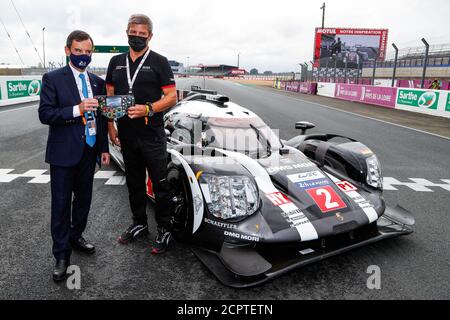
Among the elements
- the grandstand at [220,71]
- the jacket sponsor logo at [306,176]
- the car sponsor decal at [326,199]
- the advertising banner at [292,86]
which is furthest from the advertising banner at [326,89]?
the grandstand at [220,71]

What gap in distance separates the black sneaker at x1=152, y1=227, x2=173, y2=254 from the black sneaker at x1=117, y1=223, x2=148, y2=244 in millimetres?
270

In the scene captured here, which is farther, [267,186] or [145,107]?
[267,186]

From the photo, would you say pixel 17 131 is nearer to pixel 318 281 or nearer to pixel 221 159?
pixel 221 159

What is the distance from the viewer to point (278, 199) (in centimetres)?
307

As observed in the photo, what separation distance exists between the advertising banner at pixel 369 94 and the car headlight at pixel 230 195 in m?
17.6

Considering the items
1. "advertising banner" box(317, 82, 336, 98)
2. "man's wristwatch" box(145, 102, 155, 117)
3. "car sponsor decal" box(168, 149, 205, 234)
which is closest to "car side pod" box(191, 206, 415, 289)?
"car sponsor decal" box(168, 149, 205, 234)

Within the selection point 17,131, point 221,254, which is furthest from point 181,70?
point 221,254

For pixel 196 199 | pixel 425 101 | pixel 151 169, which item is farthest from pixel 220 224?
pixel 425 101

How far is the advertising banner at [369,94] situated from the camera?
61.6 ft

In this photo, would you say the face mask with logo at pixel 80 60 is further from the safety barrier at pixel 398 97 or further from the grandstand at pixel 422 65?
the grandstand at pixel 422 65

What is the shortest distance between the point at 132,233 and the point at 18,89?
15411 millimetres

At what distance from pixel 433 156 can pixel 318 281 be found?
593 cm

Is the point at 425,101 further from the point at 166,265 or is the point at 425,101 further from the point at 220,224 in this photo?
the point at 166,265
